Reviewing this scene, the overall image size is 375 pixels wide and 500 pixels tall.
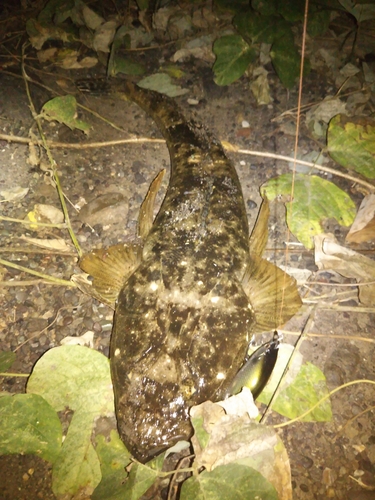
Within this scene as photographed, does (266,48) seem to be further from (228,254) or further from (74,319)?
(74,319)

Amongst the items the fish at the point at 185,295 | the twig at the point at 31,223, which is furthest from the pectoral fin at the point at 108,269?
the twig at the point at 31,223

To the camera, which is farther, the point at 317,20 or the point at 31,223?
the point at 317,20

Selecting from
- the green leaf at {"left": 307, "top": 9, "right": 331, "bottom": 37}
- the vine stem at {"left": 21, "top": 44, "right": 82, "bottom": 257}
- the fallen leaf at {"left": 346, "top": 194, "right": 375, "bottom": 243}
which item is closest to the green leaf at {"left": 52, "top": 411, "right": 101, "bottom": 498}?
the vine stem at {"left": 21, "top": 44, "right": 82, "bottom": 257}

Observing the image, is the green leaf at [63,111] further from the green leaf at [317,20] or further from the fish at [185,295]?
the green leaf at [317,20]

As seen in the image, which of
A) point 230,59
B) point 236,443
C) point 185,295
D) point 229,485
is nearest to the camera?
point 229,485

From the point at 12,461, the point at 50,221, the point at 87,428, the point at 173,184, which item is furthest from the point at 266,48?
the point at 12,461

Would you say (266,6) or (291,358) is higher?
(266,6)

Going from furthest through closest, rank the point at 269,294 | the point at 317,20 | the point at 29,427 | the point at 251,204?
the point at 317,20 → the point at 251,204 → the point at 269,294 → the point at 29,427

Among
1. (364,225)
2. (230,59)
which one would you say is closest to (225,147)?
(230,59)

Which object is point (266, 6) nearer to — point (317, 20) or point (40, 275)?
point (317, 20)
